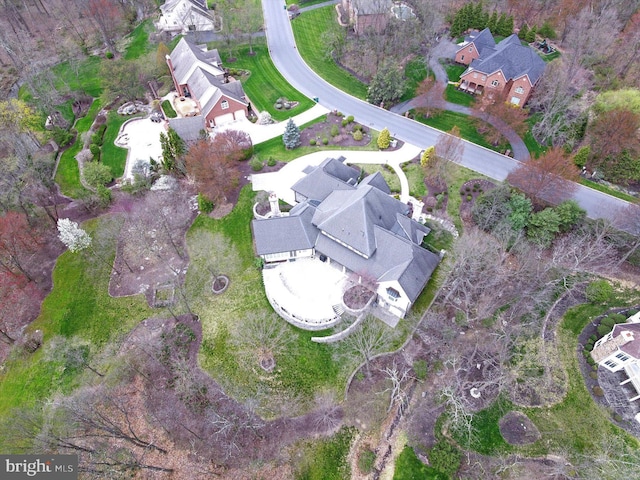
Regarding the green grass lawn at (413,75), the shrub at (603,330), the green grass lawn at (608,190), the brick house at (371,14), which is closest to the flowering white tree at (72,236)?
the green grass lawn at (413,75)

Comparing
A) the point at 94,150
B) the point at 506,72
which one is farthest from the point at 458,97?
the point at 94,150

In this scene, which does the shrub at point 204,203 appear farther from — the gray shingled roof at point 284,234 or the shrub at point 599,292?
the shrub at point 599,292

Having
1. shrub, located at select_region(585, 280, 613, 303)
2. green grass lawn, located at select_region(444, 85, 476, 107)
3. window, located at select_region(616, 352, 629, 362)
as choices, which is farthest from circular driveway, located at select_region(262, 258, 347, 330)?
green grass lawn, located at select_region(444, 85, 476, 107)

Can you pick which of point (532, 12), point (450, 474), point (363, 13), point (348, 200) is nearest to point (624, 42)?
point (532, 12)

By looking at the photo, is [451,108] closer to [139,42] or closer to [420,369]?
[420,369]

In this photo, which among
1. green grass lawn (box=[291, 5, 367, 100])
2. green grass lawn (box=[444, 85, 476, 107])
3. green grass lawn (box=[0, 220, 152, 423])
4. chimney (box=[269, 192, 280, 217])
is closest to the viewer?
green grass lawn (box=[0, 220, 152, 423])

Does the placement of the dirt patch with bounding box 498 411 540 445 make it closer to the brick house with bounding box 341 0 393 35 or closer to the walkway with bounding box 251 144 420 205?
the walkway with bounding box 251 144 420 205
